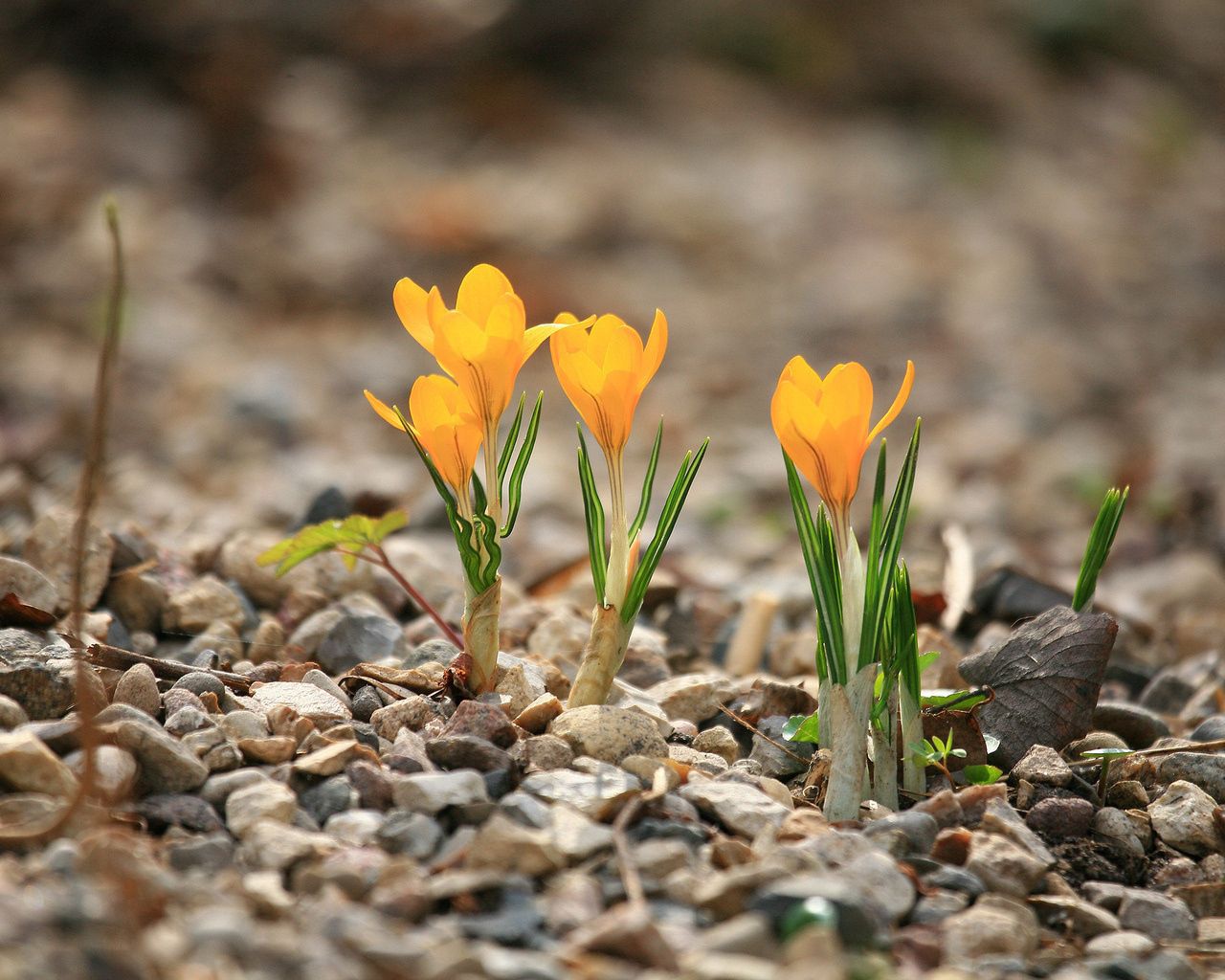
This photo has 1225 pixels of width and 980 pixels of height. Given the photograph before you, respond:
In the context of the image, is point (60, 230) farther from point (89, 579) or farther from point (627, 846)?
point (627, 846)

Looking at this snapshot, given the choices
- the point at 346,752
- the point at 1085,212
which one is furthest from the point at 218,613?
the point at 1085,212

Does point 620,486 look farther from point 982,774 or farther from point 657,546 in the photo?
point 982,774

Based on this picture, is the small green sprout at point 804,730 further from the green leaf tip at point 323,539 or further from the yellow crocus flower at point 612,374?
the green leaf tip at point 323,539

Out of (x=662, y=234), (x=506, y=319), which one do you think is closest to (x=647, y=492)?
(x=506, y=319)

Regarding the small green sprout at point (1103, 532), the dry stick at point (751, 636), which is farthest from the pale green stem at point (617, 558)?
the dry stick at point (751, 636)

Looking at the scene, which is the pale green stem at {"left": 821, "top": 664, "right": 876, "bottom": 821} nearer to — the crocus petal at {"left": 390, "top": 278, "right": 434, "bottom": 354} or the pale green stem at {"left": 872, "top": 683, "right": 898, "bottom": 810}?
the pale green stem at {"left": 872, "top": 683, "right": 898, "bottom": 810}

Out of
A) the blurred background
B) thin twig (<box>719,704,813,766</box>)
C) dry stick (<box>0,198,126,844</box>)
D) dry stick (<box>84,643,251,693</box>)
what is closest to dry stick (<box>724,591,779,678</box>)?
thin twig (<box>719,704,813,766</box>)
